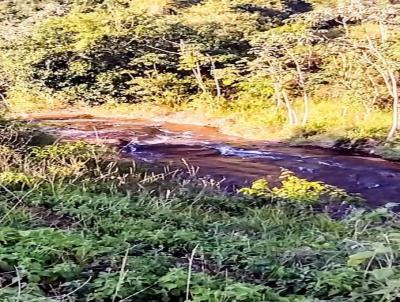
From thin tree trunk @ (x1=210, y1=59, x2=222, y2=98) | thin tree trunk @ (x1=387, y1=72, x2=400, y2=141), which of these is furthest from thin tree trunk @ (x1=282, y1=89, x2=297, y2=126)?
thin tree trunk @ (x1=210, y1=59, x2=222, y2=98)

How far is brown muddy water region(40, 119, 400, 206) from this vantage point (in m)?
11.1

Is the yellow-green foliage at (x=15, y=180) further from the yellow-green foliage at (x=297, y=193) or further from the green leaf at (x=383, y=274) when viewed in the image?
the green leaf at (x=383, y=274)

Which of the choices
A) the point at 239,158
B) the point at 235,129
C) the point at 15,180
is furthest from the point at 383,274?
the point at 235,129

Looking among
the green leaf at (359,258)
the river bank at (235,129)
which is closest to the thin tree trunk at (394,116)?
the river bank at (235,129)

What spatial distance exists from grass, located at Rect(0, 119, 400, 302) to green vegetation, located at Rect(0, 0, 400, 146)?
8.19m

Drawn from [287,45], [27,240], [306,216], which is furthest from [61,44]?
[27,240]

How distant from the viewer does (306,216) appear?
6.78m

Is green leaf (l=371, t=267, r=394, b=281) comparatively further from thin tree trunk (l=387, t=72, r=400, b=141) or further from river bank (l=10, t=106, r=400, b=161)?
thin tree trunk (l=387, t=72, r=400, b=141)

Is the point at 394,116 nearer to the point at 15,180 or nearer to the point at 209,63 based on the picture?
the point at 209,63

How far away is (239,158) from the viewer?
1312 centimetres

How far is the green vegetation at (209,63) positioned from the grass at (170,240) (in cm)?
819

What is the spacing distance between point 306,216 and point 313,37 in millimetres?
9886

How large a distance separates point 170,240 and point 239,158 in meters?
8.81

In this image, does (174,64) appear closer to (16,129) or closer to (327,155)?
(327,155)
